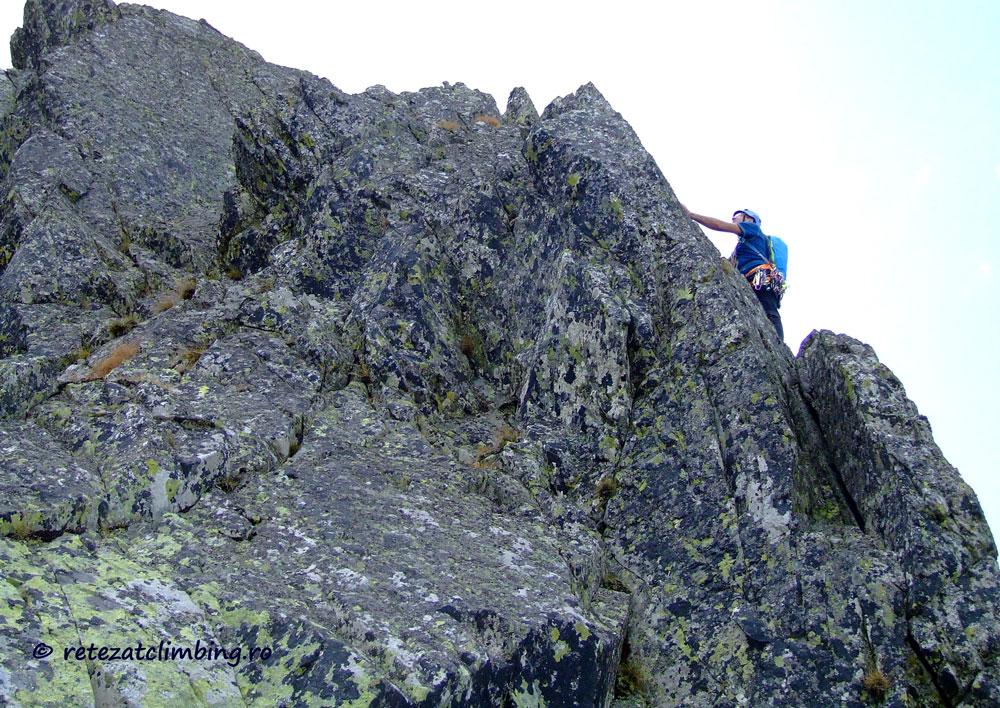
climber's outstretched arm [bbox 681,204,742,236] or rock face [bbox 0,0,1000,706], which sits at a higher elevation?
climber's outstretched arm [bbox 681,204,742,236]

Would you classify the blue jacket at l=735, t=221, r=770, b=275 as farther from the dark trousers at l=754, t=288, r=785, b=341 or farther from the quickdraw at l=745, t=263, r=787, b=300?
the dark trousers at l=754, t=288, r=785, b=341

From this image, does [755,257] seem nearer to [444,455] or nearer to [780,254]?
[780,254]

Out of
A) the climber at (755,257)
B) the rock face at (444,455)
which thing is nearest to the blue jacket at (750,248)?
the climber at (755,257)

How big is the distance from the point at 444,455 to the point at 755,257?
1027cm

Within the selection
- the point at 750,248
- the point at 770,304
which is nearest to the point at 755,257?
the point at 750,248

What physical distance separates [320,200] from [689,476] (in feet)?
35.6

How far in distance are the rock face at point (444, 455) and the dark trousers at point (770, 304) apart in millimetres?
1785

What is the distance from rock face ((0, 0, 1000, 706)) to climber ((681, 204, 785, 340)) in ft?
6.17

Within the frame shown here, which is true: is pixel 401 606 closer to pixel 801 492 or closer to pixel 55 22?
pixel 801 492

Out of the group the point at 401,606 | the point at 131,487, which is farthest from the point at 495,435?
the point at 131,487

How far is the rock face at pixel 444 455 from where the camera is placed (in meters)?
11.3

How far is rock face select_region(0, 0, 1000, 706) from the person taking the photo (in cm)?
1133

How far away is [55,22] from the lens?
28.7m

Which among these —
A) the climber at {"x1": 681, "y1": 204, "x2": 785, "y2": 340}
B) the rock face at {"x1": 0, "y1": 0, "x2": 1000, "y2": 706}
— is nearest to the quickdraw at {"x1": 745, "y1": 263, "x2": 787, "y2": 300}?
the climber at {"x1": 681, "y1": 204, "x2": 785, "y2": 340}
